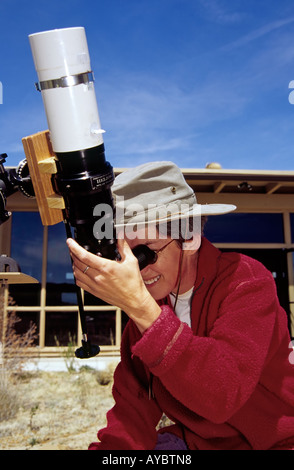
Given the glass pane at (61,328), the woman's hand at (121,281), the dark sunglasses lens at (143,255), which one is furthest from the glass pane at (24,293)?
the woman's hand at (121,281)

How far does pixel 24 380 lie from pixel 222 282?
6192 mm

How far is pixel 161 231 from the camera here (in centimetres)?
183

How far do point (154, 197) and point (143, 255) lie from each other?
0.27m

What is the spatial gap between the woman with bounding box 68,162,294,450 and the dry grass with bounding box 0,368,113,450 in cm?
329

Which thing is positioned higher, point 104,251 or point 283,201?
point 104,251

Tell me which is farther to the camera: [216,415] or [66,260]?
[66,260]

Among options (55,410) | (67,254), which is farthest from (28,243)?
(55,410)

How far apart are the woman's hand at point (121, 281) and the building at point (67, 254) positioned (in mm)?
6440

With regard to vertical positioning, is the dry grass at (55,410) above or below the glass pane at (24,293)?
above

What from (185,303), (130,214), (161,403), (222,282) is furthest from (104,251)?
(161,403)

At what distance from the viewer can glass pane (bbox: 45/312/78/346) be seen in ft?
34.1

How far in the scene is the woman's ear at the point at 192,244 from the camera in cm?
190

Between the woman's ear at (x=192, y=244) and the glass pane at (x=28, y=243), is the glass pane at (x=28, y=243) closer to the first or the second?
the glass pane at (x=28, y=243)

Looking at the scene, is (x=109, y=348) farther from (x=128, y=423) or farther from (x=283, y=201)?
(x=128, y=423)
